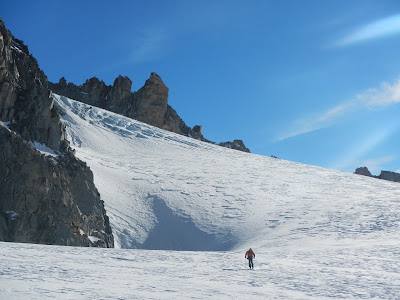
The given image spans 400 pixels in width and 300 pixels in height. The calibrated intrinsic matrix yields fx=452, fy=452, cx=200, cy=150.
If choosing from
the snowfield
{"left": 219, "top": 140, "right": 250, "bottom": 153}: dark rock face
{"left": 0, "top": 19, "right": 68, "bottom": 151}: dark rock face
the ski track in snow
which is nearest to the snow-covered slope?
the snowfield

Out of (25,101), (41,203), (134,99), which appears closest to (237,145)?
(134,99)

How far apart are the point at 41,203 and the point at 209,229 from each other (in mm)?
13690

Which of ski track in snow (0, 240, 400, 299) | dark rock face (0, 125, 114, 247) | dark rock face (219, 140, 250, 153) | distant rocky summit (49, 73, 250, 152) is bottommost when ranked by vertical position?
ski track in snow (0, 240, 400, 299)

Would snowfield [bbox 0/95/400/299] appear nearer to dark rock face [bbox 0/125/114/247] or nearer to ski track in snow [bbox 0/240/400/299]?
ski track in snow [bbox 0/240/400/299]

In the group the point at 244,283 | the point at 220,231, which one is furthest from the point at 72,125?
the point at 244,283

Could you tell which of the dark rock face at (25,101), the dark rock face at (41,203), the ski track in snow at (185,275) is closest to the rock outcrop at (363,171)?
the dark rock face at (41,203)

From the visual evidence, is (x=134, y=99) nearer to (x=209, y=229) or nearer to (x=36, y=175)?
(x=209, y=229)

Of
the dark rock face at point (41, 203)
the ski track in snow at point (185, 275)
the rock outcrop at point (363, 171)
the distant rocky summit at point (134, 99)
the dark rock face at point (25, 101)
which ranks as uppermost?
the distant rocky summit at point (134, 99)

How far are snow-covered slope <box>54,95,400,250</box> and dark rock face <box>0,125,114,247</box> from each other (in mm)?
3543

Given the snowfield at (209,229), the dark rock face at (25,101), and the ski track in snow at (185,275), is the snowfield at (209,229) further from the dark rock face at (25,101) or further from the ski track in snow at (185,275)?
the dark rock face at (25,101)

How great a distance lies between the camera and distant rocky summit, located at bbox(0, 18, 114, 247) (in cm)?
2922

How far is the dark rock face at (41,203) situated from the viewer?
94.1 feet

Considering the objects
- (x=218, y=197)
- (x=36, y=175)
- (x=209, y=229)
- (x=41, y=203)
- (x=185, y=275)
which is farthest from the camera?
(x=218, y=197)

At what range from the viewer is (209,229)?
122 feet
